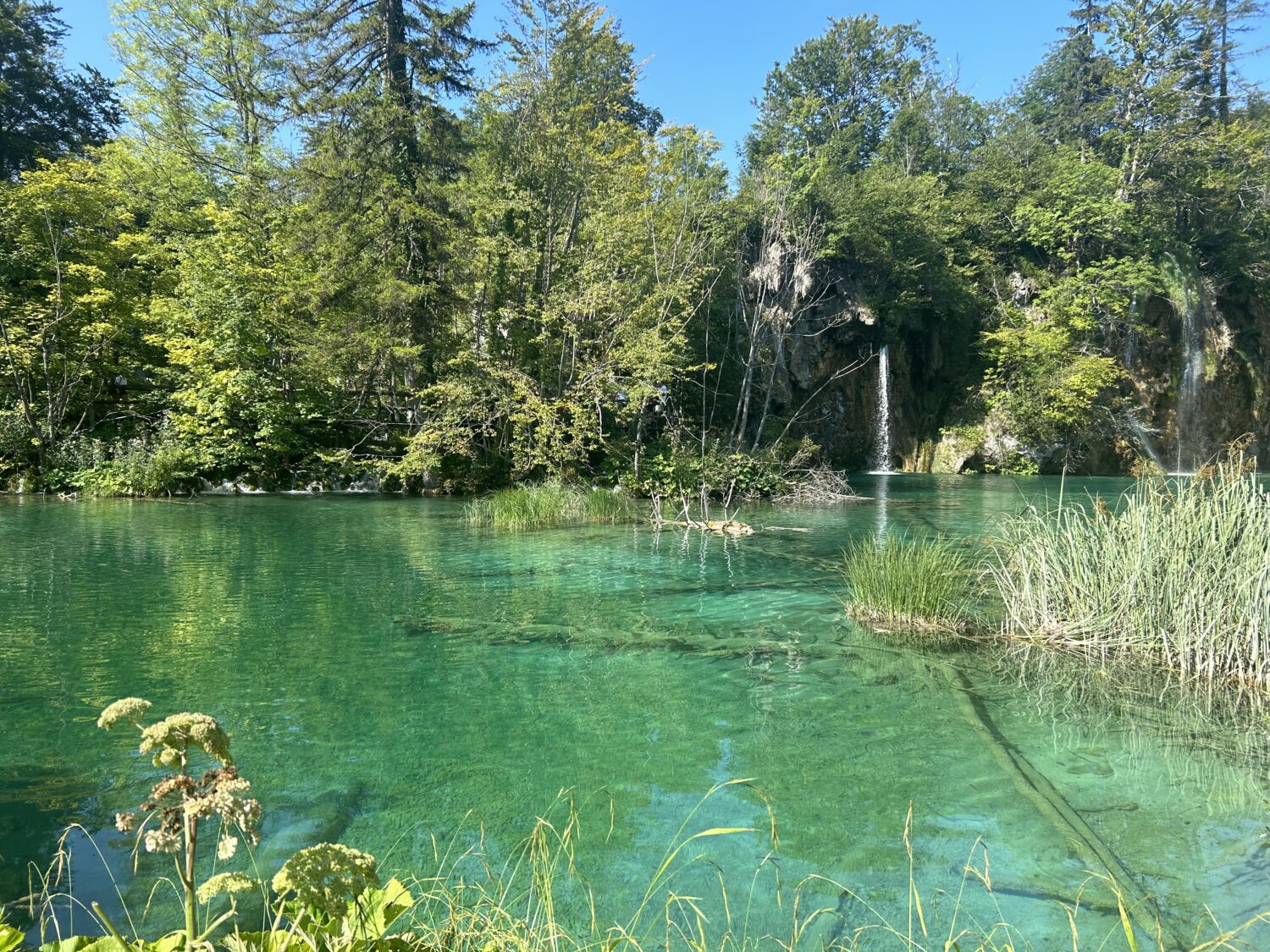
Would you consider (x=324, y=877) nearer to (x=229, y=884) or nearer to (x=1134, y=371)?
(x=229, y=884)

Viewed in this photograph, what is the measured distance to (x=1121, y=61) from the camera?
29016 millimetres

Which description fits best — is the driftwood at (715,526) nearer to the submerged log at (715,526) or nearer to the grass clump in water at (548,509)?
the submerged log at (715,526)

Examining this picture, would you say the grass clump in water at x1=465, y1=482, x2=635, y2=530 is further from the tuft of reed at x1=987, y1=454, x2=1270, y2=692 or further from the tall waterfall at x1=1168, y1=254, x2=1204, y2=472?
the tall waterfall at x1=1168, y1=254, x2=1204, y2=472

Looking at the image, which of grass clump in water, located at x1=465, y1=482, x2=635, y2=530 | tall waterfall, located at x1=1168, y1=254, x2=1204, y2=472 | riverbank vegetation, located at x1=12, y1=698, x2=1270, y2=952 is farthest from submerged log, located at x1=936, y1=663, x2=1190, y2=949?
tall waterfall, located at x1=1168, y1=254, x2=1204, y2=472

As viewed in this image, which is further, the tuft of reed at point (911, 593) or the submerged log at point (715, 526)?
the submerged log at point (715, 526)

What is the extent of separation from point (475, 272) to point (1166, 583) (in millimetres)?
15154

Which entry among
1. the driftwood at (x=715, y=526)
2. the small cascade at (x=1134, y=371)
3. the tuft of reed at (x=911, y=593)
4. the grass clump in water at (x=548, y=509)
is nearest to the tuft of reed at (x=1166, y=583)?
the tuft of reed at (x=911, y=593)

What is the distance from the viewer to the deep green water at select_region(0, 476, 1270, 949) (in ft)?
10.4

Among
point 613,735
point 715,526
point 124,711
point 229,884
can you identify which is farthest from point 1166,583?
point 715,526

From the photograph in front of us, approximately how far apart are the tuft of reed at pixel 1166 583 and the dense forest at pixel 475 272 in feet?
34.6

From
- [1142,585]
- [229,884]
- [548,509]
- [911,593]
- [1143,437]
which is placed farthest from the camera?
[1143,437]

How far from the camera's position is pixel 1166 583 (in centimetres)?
564

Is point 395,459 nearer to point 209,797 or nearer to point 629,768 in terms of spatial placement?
point 629,768

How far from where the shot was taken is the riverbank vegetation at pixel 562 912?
186cm
